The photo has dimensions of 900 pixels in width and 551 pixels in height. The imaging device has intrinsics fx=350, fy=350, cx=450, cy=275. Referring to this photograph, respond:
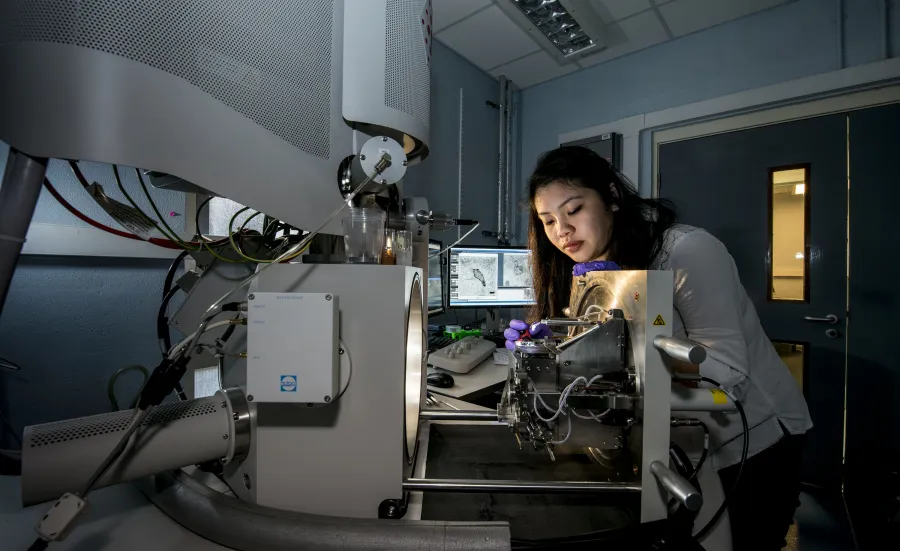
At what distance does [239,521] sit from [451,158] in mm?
2272

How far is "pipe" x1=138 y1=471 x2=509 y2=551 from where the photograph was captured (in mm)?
426

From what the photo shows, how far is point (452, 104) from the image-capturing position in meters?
2.40

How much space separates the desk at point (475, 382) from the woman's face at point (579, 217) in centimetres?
52

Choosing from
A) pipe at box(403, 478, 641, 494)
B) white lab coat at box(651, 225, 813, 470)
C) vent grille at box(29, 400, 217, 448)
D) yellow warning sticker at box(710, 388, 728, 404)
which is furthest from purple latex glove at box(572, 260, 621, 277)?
vent grille at box(29, 400, 217, 448)

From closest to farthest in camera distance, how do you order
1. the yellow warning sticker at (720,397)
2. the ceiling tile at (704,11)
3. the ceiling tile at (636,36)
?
the yellow warning sticker at (720,397) → the ceiling tile at (704,11) → the ceiling tile at (636,36)

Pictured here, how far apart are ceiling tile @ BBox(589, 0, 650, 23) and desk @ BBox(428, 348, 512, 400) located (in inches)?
82.5

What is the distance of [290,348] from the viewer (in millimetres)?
467

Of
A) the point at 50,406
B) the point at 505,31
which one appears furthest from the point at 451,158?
the point at 50,406

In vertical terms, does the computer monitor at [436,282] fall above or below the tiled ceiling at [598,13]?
below

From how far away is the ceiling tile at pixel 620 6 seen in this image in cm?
198

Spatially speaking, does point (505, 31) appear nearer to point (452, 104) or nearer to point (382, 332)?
point (452, 104)

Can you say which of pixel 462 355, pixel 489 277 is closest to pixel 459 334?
pixel 462 355

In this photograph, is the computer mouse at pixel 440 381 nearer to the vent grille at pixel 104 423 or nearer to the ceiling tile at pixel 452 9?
the vent grille at pixel 104 423

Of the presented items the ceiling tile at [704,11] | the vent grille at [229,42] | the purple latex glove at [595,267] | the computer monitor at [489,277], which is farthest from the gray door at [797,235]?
the vent grille at [229,42]
